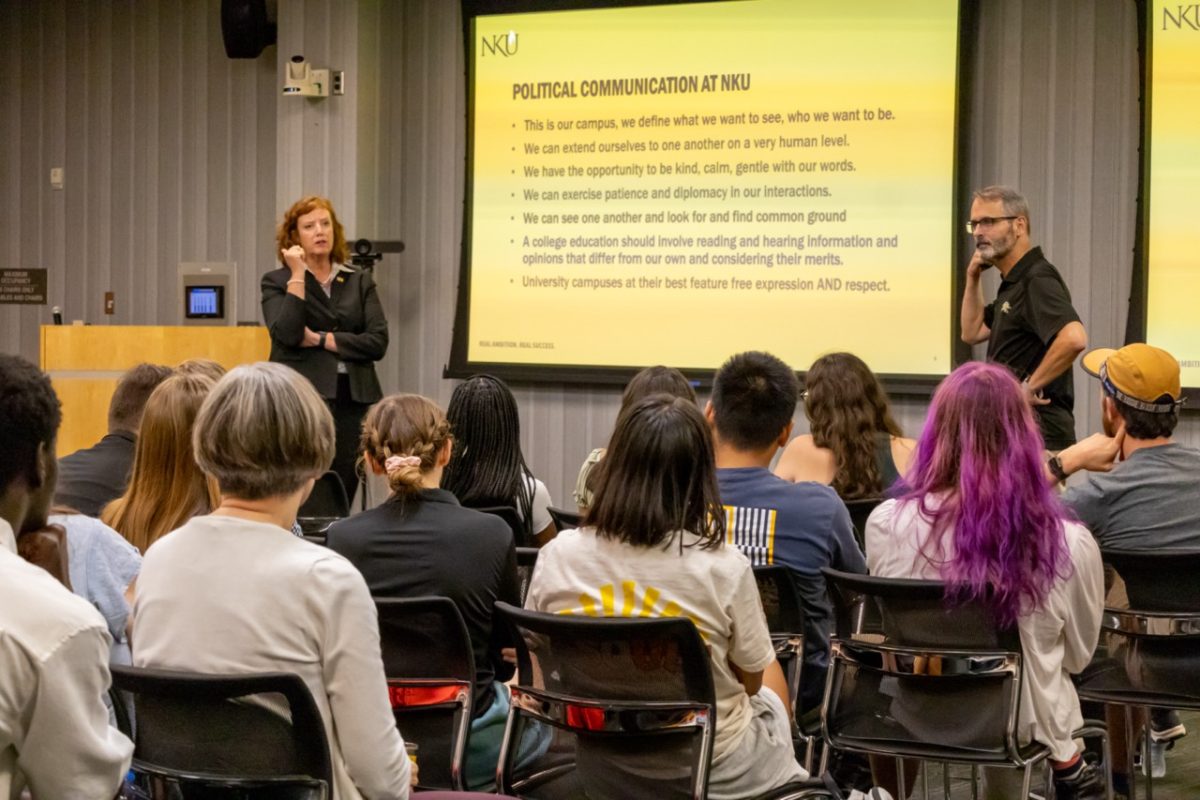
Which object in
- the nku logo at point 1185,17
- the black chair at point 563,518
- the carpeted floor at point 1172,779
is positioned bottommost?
the carpeted floor at point 1172,779

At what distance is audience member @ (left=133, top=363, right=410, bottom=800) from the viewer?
71.7 inches

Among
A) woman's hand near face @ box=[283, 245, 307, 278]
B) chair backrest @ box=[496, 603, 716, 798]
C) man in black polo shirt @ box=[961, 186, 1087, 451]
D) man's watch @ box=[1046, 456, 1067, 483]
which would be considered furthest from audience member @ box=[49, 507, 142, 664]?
woman's hand near face @ box=[283, 245, 307, 278]

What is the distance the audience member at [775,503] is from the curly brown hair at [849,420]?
77 cm

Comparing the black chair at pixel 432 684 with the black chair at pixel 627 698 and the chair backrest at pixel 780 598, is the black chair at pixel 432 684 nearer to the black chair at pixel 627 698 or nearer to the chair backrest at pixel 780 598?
the black chair at pixel 627 698

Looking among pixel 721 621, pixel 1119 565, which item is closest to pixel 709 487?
pixel 721 621

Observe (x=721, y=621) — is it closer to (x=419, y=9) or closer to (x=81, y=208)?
(x=419, y=9)

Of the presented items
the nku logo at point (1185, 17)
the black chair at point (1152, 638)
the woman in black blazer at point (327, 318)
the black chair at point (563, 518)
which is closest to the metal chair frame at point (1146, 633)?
the black chair at point (1152, 638)

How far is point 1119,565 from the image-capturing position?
119 inches

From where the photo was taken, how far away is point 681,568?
232cm

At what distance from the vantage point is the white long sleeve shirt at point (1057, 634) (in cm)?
270

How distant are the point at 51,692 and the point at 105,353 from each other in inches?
241

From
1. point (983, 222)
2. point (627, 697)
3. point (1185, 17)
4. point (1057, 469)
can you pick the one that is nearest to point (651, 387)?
point (1057, 469)

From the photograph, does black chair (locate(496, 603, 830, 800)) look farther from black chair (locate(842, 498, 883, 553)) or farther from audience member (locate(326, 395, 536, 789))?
black chair (locate(842, 498, 883, 553))

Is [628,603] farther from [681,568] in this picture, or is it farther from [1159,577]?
[1159,577]
